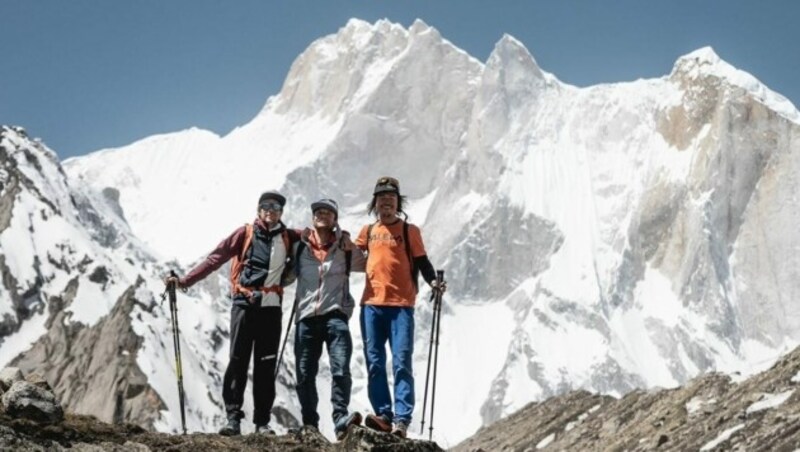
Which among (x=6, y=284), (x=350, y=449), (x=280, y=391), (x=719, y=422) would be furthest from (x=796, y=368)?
(x=6, y=284)

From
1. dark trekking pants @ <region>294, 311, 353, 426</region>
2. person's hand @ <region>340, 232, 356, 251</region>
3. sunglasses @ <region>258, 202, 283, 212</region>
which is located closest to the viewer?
dark trekking pants @ <region>294, 311, 353, 426</region>

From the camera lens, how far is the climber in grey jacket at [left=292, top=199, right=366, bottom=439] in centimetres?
1686

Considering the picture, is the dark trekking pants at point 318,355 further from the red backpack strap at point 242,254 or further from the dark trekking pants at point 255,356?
the red backpack strap at point 242,254

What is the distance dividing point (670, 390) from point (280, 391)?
77.3 m

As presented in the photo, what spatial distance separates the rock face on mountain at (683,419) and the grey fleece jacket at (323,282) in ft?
27.7

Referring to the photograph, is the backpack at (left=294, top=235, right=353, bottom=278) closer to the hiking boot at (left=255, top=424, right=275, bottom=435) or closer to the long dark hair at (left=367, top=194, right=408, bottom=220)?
the long dark hair at (left=367, top=194, right=408, bottom=220)

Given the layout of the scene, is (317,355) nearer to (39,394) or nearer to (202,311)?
(39,394)

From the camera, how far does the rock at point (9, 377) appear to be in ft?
51.3

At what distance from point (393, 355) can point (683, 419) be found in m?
13.1

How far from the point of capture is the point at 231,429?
54.6 feet

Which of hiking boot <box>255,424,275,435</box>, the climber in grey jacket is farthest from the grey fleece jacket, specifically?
hiking boot <box>255,424,275,435</box>

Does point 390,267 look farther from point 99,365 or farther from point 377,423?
point 99,365

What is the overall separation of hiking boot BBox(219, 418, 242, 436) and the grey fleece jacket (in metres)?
1.37

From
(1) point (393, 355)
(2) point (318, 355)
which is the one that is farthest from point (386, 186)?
(2) point (318, 355)
